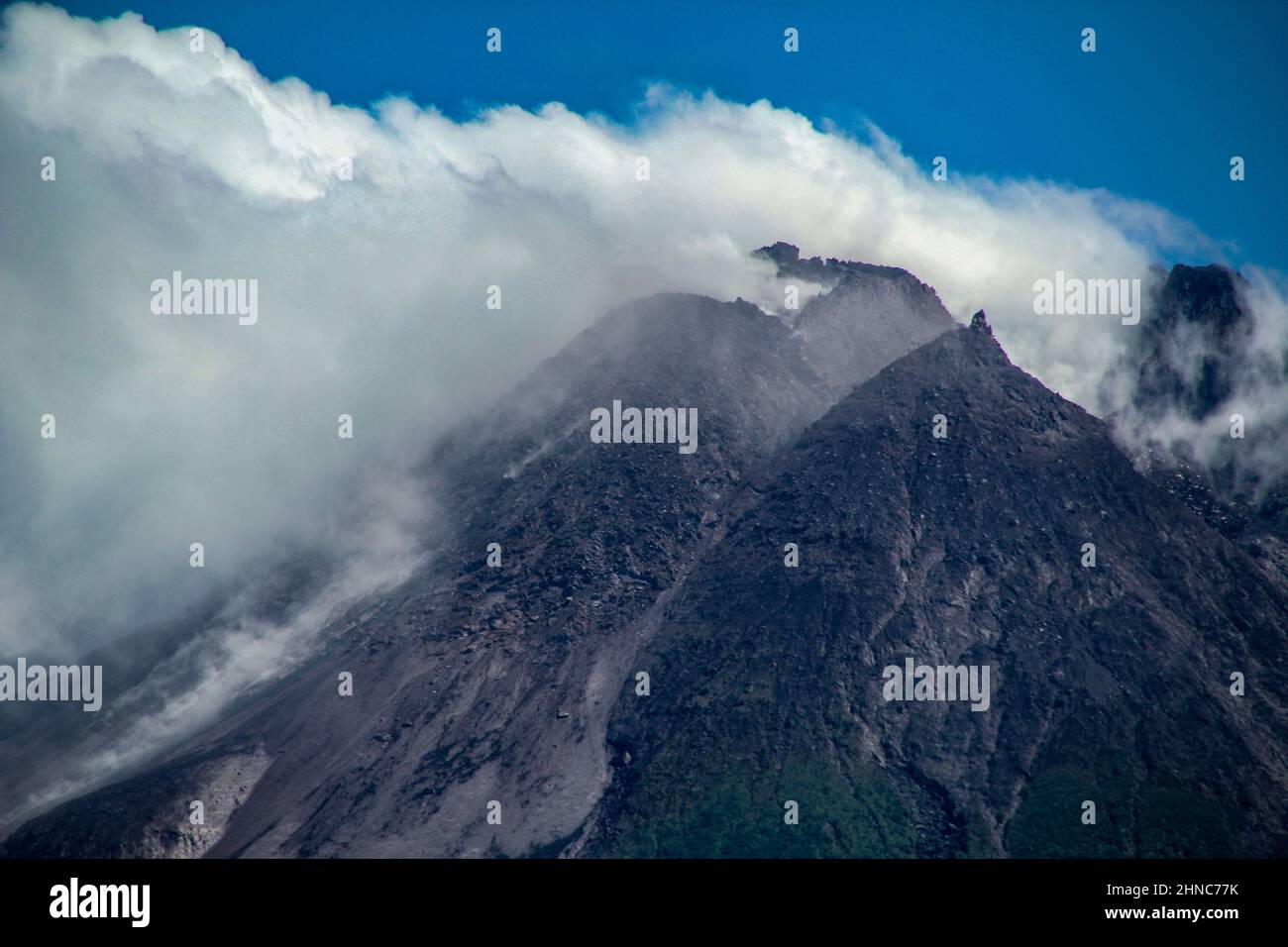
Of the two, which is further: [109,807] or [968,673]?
[968,673]

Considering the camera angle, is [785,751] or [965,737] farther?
[965,737]

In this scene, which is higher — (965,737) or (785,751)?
(965,737)

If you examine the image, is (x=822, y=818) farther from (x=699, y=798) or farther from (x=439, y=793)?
(x=439, y=793)

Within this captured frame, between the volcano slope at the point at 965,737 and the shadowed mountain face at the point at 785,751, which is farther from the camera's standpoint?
the shadowed mountain face at the point at 785,751

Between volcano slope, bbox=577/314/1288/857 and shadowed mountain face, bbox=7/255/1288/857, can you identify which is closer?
volcano slope, bbox=577/314/1288/857
